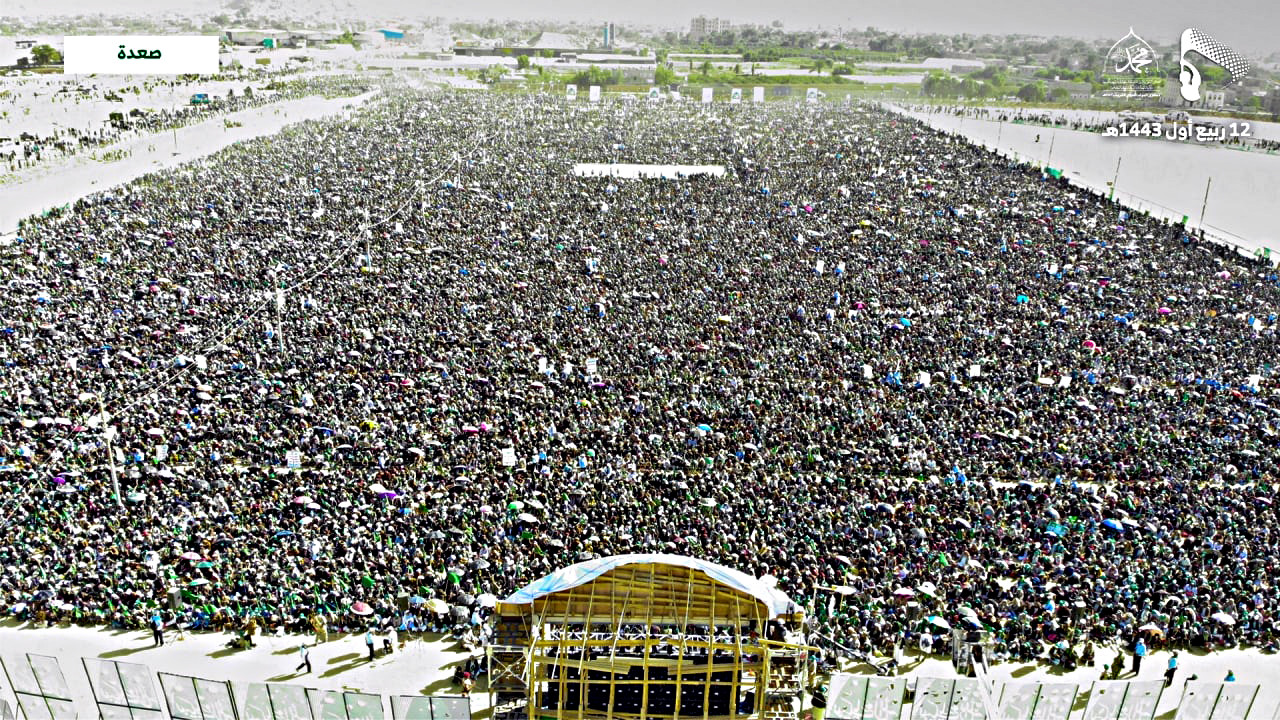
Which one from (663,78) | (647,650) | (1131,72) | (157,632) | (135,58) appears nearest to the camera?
(647,650)

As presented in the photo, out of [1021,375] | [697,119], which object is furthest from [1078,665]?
[697,119]

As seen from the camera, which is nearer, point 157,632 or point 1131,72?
point 157,632

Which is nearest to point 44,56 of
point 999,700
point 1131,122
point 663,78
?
point 663,78

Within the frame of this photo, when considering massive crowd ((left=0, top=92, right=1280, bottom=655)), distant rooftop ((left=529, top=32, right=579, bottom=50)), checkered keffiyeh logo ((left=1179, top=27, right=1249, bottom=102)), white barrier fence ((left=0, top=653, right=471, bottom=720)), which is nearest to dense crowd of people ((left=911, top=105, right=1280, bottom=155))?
checkered keffiyeh logo ((left=1179, top=27, right=1249, bottom=102))

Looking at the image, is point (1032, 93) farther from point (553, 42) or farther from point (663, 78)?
point (553, 42)

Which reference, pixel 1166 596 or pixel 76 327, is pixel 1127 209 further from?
pixel 76 327

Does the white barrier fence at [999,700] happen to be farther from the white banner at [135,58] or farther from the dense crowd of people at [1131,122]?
the white banner at [135,58]

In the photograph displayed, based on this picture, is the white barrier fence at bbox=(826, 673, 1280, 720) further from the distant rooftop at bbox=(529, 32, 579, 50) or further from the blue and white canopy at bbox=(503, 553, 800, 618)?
the distant rooftop at bbox=(529, 32, 579, 50)
